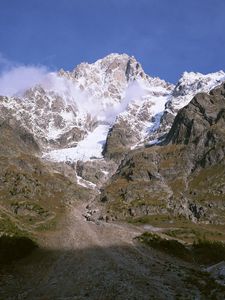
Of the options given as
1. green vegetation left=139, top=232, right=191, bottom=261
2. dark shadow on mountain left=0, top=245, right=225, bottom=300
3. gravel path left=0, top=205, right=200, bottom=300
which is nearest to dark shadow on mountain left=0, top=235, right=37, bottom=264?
dark shadow on mountain left=0, top=245, right=225, bottom=300

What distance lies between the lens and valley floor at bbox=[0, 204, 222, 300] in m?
57.1

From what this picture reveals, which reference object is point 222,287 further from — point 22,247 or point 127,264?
point 22,247

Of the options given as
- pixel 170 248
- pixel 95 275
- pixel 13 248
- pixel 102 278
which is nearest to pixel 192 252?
pixel 170 248

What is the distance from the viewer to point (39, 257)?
286 ft

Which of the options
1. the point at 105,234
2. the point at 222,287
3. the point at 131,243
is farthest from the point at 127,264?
the point at 105,234

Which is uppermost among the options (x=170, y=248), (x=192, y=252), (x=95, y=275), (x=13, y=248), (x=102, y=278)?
(x=13, y=248)

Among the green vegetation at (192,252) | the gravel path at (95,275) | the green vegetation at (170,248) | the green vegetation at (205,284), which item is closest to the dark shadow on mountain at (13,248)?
the gravel path at (95,275)

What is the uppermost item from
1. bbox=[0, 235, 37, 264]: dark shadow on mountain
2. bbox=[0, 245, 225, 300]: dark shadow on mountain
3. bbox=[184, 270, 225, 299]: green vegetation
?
bbox=[0, 235, 37, 264]: dark shadow on mountain

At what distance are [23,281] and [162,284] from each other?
21.3 m

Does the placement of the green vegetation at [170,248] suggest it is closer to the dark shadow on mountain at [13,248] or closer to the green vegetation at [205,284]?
the green vegetation at [205,284]

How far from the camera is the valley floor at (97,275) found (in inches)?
2249

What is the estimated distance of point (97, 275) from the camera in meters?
68.2

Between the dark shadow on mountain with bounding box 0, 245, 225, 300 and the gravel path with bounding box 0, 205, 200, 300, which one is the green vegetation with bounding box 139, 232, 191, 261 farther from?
the dark shadow on mountain with bounding box 0, 245, 225, 300

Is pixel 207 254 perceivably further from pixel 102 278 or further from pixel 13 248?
pixel 13 248
